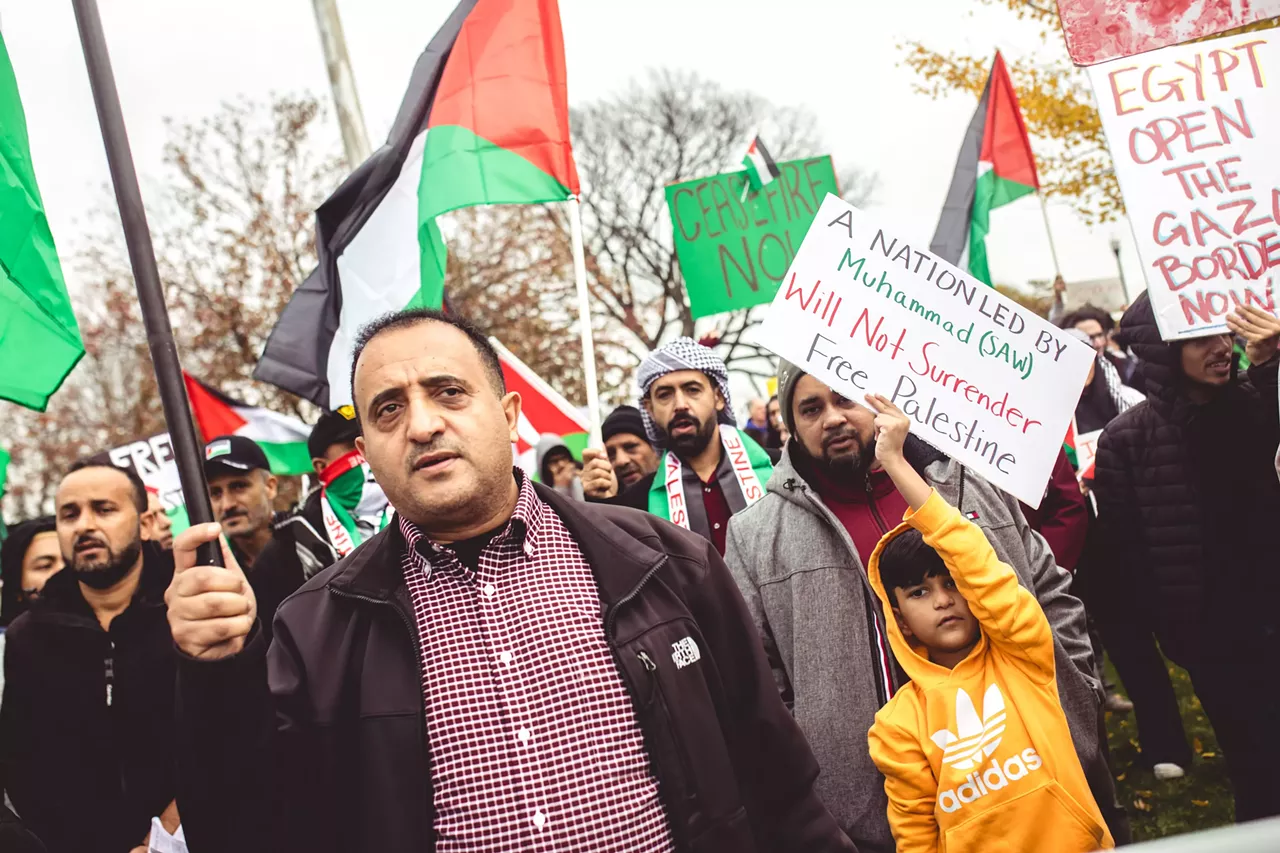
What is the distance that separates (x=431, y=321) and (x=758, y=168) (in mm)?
4670

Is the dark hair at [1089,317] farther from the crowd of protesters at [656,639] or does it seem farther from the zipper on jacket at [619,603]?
the zipper on jacket at [619,603]

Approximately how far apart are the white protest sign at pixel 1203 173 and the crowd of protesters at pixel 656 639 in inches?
6.0

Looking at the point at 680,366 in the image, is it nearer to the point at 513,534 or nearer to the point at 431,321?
the point at 431,321

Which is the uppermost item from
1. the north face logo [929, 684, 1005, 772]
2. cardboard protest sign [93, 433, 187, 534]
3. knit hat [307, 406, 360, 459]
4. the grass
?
cardboard protest sign [93, 433, 187, 534]

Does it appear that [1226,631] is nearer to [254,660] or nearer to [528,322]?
[254,660]

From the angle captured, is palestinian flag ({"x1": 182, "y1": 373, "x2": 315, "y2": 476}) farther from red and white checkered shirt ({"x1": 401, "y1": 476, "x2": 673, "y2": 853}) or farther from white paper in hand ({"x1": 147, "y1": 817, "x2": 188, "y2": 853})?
red and white checkered shirt ({"x1": 401, "y1": 476, "x2": 673, "y2": 853})

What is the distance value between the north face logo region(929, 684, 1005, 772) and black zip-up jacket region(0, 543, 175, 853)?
2.27 m

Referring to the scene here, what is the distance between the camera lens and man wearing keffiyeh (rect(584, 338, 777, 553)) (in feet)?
14.1

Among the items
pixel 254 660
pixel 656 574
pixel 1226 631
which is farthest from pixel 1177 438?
pixel 254 660

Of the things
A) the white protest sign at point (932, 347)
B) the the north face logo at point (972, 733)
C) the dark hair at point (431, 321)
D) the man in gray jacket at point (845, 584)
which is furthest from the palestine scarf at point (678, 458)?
the dark hair at point (431, 321)

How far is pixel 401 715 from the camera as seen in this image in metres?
1.82

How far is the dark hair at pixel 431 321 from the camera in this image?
213 centimetres

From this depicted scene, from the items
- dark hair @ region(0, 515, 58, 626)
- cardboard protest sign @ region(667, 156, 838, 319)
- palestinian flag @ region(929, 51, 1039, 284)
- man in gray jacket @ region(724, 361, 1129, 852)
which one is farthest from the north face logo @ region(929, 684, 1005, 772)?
palestinian flag @ region(929, 51, 1039, 284)

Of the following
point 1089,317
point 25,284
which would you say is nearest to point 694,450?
point 25,284
